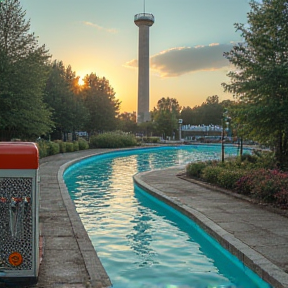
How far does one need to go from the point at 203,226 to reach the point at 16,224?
421 cm

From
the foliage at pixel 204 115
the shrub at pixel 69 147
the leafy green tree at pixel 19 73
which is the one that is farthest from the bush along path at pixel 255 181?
the foliage at pixel 204 115

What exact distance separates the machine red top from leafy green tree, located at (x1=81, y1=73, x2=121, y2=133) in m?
42.4

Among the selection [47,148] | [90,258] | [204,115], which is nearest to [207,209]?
[90,258]

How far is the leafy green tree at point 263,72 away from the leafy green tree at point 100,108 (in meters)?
33.5

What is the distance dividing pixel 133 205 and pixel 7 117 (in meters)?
13.8

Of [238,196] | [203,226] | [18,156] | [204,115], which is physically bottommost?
[203,226]

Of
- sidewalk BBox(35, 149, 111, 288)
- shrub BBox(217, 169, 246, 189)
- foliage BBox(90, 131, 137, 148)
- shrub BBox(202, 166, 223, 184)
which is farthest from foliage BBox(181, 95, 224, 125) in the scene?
sidewalk BBox(35, 149, 111, 288)

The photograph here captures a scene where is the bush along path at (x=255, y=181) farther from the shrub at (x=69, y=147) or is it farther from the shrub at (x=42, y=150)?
the shrub at (x=69, y=147)

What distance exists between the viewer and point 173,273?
6.07 metres

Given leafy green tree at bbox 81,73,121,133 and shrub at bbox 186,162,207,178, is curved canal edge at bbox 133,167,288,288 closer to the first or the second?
shrub at bbox 186,162,207,178

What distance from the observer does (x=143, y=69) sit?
68.9m

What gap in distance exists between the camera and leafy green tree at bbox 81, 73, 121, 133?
47.6 metres

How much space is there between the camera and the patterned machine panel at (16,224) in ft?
14.3

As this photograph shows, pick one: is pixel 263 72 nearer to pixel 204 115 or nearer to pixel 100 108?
pixel 100 108
